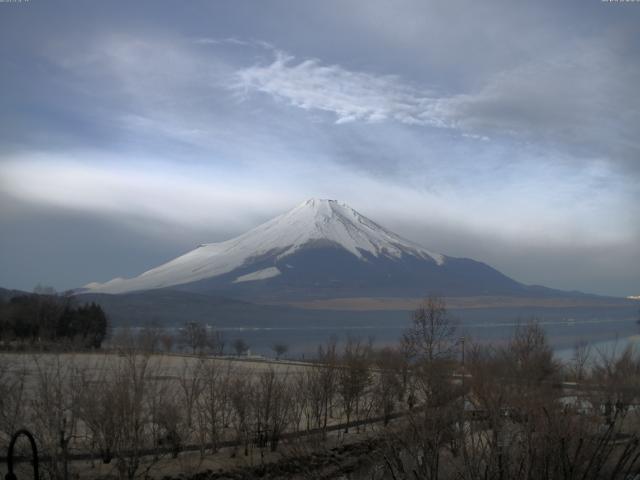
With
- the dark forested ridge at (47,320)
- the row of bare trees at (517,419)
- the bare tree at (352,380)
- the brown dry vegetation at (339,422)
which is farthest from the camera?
the dark forested ridge at (47,320)

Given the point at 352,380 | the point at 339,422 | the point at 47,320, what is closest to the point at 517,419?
the point at 339,422

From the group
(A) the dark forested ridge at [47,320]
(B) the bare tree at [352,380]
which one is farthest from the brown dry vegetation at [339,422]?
(A) the dark forested ridge at [47,320]

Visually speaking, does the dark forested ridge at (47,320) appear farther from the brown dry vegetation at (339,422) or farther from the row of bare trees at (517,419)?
the row of bare trees at (517,419)

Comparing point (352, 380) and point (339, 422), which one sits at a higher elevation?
point (352, 380)

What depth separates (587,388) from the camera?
89.6 ft

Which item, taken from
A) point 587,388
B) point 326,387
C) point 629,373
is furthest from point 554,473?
point 629,373

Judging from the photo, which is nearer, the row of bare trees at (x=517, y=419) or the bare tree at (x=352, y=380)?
the row of bare trees at (x=517, y=419)

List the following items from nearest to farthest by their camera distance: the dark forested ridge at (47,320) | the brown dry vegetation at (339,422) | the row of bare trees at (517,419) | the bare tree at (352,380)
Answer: the row of bare trees at (517,419)
the brown dry vegetation at (339,422)
the bare tree at (352,380)
the dark forested ridge at (47,320)

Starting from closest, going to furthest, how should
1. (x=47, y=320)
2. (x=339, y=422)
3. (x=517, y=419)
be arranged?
(x=517, y=419) < (x=339, y=422) < (x=47, y=320)

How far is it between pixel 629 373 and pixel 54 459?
23.8 m

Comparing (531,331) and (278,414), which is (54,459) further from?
(531,331)

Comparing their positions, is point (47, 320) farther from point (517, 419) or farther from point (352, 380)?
point (517, 419)

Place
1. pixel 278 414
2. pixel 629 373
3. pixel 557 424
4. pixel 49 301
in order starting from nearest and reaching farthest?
1. pixel 557 424
2. pixel 278 414
3. pixel 629 373
4. pixel 49 301

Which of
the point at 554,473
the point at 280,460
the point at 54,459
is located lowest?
the point at 280,460
